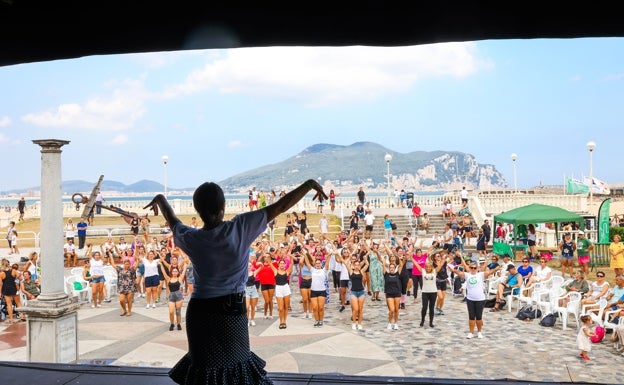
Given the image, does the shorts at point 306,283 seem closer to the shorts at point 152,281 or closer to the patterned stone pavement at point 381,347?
the patterned stone pavement at point 381,347

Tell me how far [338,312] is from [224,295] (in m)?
10.4

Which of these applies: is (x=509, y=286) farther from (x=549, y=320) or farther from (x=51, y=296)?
(x=51, y=296)

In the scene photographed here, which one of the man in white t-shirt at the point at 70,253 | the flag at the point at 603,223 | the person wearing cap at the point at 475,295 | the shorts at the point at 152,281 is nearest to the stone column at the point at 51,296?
the shorts at the point at 152,281

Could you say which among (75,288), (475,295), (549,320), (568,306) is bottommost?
(549,320)

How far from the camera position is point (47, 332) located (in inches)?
310

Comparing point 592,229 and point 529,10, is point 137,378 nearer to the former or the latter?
point 529,10

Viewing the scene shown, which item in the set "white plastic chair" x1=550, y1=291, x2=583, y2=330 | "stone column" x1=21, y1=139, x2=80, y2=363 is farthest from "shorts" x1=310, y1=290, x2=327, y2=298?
"white plastic chair" x1=550, y1=291, x2=583, y2=330

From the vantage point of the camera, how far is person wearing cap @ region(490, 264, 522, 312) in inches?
488

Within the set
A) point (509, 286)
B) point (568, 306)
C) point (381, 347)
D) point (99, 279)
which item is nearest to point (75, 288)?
point (99, 279)

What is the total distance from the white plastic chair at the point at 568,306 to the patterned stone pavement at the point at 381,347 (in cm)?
24

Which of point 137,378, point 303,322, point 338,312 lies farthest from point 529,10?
point 338,312

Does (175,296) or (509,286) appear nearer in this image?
(175,296)

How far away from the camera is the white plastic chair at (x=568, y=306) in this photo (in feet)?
34.4

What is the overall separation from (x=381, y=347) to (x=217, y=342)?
7.76m
